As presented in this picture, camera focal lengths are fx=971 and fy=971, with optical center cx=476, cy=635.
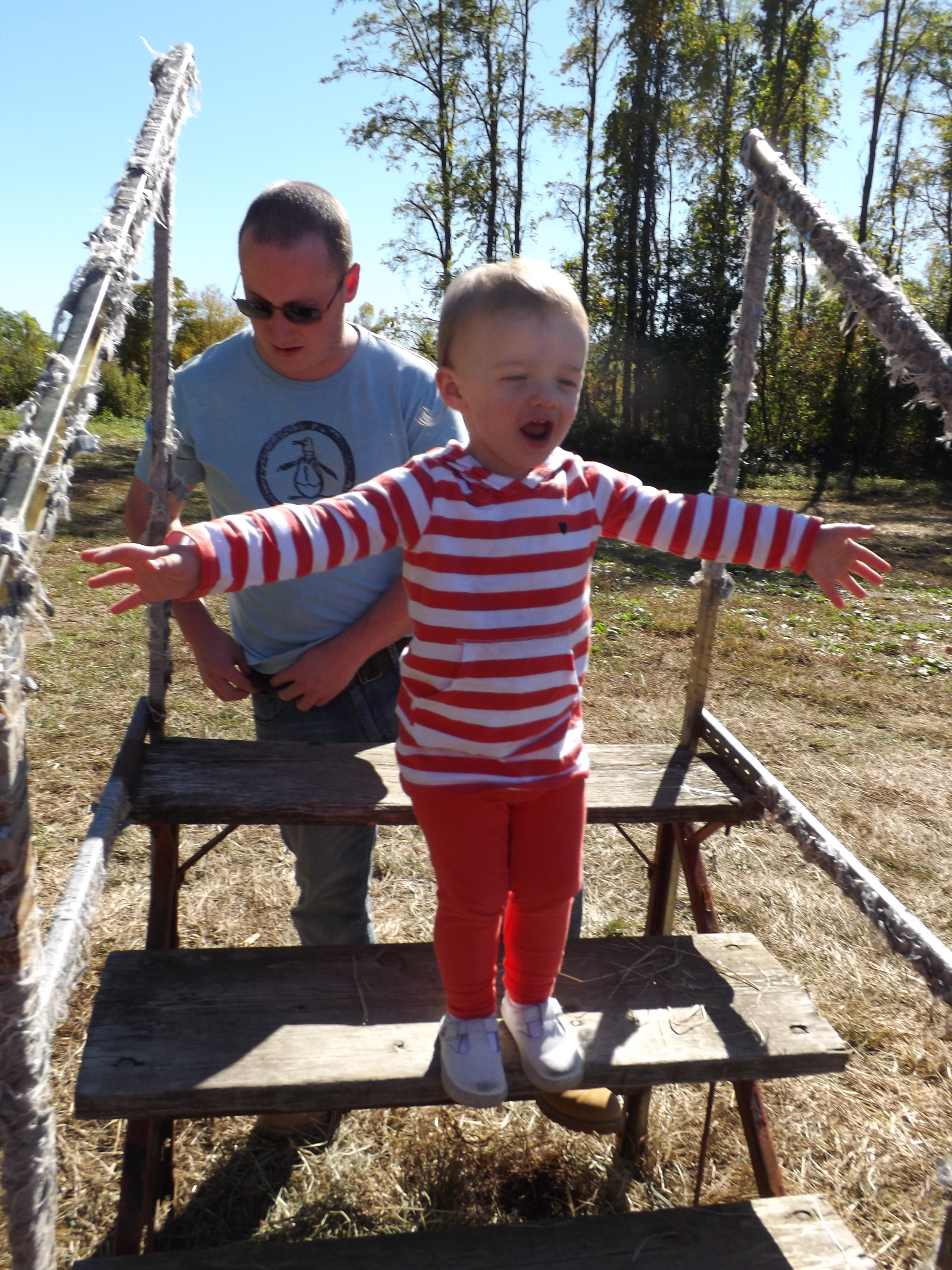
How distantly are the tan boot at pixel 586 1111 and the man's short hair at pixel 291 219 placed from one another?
1.89 meters

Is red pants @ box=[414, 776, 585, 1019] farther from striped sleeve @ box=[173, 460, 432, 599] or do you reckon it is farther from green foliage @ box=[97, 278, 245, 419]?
green foliage @ box=[97, 278, 245, 419]

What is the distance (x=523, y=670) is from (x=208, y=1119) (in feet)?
5.56

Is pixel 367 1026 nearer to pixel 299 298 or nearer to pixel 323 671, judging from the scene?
pixel 323 671

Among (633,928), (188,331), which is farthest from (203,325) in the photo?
(633,928)

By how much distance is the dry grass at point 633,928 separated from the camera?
2303 millimetres

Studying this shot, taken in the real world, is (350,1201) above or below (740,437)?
below

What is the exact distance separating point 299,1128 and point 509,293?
2.09 meters

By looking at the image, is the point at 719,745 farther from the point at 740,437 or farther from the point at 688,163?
the point at 688,163

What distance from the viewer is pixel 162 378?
201cm

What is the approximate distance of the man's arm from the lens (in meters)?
2.25

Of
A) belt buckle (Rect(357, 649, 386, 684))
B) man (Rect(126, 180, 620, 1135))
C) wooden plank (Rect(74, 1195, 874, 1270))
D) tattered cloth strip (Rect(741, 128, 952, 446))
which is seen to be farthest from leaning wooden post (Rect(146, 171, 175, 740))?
tattered cloth strip (Rect(741, 128, 952, 446))

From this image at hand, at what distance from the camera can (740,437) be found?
2.20 metres

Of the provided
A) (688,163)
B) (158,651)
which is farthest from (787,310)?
(158,651)

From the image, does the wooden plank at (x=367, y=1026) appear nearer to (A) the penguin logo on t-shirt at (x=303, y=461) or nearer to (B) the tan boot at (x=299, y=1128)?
(B) the tan boot at (x=299, y=1128)
